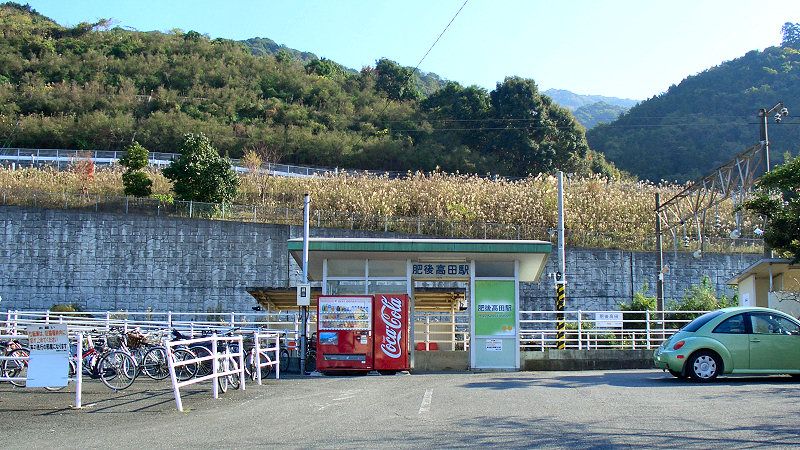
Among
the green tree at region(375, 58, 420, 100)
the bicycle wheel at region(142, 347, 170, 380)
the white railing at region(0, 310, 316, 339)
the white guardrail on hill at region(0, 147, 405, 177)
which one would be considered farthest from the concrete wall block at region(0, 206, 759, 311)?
the green tree at region(375, 58, 420, 100)

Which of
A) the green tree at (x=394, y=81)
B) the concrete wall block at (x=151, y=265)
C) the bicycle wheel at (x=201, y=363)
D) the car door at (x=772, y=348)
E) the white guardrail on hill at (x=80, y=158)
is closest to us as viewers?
the bicycle wheel at (x=201, y=363)

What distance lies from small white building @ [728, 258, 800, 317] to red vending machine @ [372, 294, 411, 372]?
375 inches

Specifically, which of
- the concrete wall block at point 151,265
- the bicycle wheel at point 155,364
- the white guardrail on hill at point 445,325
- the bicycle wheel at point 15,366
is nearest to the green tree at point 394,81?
the concrete wall block at point 151,265

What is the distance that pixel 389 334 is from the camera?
20.0 metres

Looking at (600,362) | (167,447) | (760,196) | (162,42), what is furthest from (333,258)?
(162,42)

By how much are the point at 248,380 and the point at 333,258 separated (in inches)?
210

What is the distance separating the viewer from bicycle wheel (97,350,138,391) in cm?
1421

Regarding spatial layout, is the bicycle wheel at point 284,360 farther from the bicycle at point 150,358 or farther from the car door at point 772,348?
the car door at point 772,348

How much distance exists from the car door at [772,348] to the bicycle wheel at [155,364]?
10476mm

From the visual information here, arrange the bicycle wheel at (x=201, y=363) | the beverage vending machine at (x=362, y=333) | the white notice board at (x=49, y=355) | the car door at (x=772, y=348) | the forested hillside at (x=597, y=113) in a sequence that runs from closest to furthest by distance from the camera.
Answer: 1. the white notice board at (x=49, y=355)
2. the bicycle wheel at (x=201, y=363)
3. the car door at (x=772, y=348)
4. the beverage vending machine at (x=362, y=333)
5. the forested hillside at (x=597, y=113)

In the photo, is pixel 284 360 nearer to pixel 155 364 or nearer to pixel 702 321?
pixel 155 364

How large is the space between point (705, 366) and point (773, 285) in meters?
9.76

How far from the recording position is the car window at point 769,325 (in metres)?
15.4

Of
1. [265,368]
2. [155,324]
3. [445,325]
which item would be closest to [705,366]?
[265,368]
